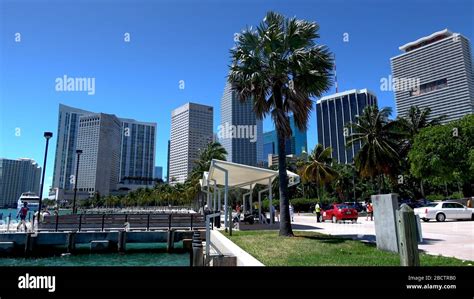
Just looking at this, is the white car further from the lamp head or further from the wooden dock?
the lamp head

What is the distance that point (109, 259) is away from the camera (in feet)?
55.1

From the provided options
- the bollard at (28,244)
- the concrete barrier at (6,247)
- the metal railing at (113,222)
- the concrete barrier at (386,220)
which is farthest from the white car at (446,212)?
the concrete barrier at (6,247)

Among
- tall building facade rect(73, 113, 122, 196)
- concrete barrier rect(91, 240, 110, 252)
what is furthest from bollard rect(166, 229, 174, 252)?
tall building facade rect(73, 113, 122, 196)

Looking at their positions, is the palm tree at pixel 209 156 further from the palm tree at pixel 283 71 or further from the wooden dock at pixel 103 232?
the palm tree at pixel 283 71

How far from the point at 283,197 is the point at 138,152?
154m

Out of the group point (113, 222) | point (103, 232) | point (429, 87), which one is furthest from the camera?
point (429, 87)

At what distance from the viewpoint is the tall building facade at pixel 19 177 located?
69.2 m

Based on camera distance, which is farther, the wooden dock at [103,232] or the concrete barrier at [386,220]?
the wooden dock at [103,232]

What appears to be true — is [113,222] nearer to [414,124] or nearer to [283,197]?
[283,197]

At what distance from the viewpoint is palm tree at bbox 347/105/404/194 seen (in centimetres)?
3656

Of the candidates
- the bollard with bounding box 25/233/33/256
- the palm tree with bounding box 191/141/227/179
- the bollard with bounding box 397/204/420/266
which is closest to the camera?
the bollard with bounding box 397/204/420/266

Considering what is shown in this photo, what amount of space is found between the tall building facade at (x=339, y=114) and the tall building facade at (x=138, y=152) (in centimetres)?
8368

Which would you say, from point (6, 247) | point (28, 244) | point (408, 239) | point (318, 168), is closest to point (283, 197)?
point (408, 239)

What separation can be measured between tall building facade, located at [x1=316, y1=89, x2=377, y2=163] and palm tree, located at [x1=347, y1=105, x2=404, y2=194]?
4735cm
